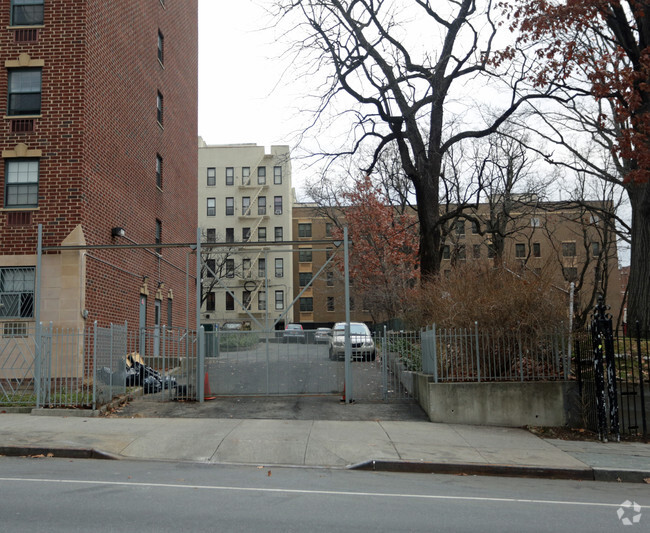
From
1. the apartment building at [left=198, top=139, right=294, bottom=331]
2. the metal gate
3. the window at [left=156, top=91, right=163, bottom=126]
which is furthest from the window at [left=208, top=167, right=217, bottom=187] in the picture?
the metal gate

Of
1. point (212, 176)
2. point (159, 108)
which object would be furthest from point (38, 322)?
point (212, 176)

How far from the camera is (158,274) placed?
24109mm

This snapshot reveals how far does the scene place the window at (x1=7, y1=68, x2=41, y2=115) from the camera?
703 inches

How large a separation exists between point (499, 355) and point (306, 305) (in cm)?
5484

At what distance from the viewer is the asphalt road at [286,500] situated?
6.02 m

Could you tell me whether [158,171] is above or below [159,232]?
above

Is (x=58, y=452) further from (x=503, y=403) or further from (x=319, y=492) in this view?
(x=503, y=403)

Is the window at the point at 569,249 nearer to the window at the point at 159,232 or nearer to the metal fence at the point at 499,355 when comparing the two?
the window at the point at 159,232

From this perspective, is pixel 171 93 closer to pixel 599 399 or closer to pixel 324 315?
pixel 599 399

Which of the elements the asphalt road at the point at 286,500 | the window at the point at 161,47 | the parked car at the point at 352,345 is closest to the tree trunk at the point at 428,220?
the parked car at the point at 352,345

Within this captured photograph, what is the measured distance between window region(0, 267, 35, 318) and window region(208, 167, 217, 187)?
45.1 metres

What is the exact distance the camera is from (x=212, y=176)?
202ft

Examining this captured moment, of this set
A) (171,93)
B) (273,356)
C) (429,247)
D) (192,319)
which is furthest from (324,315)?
(273,356)

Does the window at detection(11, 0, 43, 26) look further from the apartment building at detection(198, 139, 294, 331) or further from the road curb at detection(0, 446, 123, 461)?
the apartment building at detection(198, 139, 294, 331)
